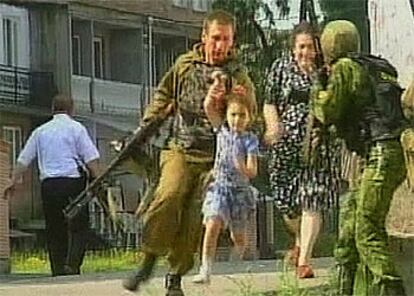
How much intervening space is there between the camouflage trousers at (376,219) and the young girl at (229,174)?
907mm

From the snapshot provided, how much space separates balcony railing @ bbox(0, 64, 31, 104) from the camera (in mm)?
9164

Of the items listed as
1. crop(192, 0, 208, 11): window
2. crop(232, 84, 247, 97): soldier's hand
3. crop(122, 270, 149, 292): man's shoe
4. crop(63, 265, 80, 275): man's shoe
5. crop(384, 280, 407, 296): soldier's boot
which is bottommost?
crop(63, 265, 80, 275): man's shoe

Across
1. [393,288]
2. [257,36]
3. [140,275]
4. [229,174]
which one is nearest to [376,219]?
[393,288]

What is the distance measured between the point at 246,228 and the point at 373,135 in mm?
1557

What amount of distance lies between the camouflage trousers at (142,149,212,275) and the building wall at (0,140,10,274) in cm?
162

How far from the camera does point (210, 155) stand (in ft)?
25.2

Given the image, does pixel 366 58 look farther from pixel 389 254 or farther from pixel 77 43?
pixel 77 43

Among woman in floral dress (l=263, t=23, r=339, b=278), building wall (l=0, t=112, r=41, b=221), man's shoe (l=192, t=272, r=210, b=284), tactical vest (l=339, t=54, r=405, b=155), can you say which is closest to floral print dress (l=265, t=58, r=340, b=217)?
woman in floral dress (l=263, t=23, r=339, b=278)

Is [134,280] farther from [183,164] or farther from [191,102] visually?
[191,102]

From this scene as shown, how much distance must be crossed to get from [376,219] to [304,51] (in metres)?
1.47

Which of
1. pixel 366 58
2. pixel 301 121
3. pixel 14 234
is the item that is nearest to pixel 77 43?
pixel 14 234

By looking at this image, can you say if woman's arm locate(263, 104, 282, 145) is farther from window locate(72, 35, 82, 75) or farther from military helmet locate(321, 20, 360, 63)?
window locate(72, 35, 82, 75)

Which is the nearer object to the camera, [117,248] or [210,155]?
[210,155]

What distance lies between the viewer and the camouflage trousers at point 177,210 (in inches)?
301
